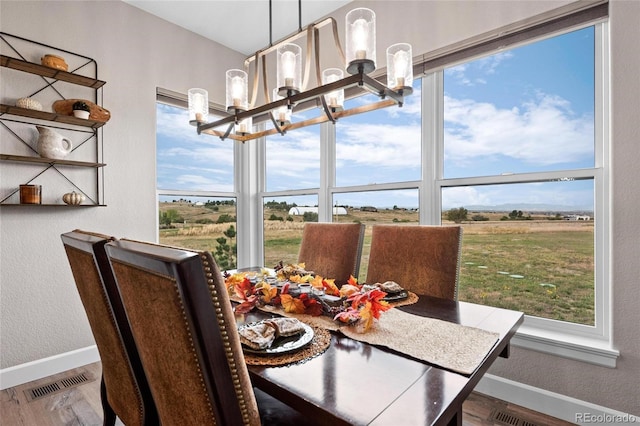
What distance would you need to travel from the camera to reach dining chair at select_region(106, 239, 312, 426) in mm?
670

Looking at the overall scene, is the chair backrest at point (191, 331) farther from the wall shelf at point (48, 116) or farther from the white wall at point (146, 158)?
the wall shelf at point (48, 116)

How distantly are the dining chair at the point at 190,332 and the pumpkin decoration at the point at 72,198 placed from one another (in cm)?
195

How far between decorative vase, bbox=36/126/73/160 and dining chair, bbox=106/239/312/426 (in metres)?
1.97

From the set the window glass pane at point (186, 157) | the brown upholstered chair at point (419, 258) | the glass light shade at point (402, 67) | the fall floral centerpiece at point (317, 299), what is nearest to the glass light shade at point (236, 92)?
the glass light shade at point (402, 67)

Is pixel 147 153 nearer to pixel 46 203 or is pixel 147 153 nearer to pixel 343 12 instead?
pixel 46 203

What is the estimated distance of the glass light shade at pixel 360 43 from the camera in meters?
1.31

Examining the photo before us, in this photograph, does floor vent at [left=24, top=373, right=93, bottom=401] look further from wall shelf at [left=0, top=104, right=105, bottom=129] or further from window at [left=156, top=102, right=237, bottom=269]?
wall shelf at [left=0, top=104, right=105, bottom=129]

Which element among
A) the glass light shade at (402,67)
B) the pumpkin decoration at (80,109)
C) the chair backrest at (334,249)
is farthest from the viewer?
the pumpkin decoration at (80,109)

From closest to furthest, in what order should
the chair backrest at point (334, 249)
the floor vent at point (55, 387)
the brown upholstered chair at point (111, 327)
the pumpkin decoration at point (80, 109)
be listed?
the brown upholstered chair at point (111, 327) → the floor vent at point (55, 387) → the chair backrest at point (334, 249) → the pumpkin decoration at point (80, 109)

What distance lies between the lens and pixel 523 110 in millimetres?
2111

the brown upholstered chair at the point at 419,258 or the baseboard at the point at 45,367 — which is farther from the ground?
the brown upholstered chair at the point at 419,258

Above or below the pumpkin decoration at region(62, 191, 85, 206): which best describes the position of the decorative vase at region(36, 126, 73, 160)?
above

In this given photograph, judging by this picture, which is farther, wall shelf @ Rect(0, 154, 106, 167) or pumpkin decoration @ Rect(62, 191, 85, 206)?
pumpkin decoration @ Rect(62, 191, 85, 206)

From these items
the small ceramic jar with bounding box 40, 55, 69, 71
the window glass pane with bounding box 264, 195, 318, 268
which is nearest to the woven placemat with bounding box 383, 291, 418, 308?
the window glass pane with bounding box 264, 195, 318, 268
